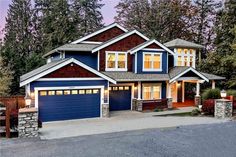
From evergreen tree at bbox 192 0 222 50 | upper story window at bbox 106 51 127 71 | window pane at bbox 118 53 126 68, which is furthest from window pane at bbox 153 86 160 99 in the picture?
evergreen tree at bbox 192 0 222 50

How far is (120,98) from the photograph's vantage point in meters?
22.4

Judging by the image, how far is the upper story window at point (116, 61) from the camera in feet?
72.4

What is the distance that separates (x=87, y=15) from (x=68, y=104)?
1078 inches

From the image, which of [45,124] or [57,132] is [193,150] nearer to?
[57,132]

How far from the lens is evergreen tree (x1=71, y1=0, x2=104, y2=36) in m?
40.9

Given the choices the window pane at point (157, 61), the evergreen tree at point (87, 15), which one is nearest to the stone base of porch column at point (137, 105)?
the window pane at point (157, 61)

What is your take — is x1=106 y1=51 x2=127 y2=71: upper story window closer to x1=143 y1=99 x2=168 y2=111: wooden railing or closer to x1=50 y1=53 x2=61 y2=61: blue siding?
x1=143 y1=99 x2=168 y2=111: wooden railing

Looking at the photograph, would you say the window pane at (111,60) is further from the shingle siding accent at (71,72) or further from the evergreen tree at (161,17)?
the evergreen tree at (161,17)

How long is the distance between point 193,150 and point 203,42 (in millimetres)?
32361

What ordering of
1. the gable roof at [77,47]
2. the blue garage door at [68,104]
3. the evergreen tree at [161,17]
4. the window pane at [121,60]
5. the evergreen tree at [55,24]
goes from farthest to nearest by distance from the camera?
the evergreen tree at [55,24] → the evergreen tree at [161,17] → the window pane at [121,60] → the gable roof at [77,47] → the blue garage door at [68,104]

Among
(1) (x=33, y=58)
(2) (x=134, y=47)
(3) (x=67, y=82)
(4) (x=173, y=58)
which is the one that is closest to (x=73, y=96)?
(3) (x=67, y=82)

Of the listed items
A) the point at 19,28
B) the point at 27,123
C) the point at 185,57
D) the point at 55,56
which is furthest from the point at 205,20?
the point at 27,123

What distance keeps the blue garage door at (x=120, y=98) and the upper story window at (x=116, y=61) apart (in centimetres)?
169

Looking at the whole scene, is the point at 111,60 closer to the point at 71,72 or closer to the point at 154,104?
the point at 154,104
